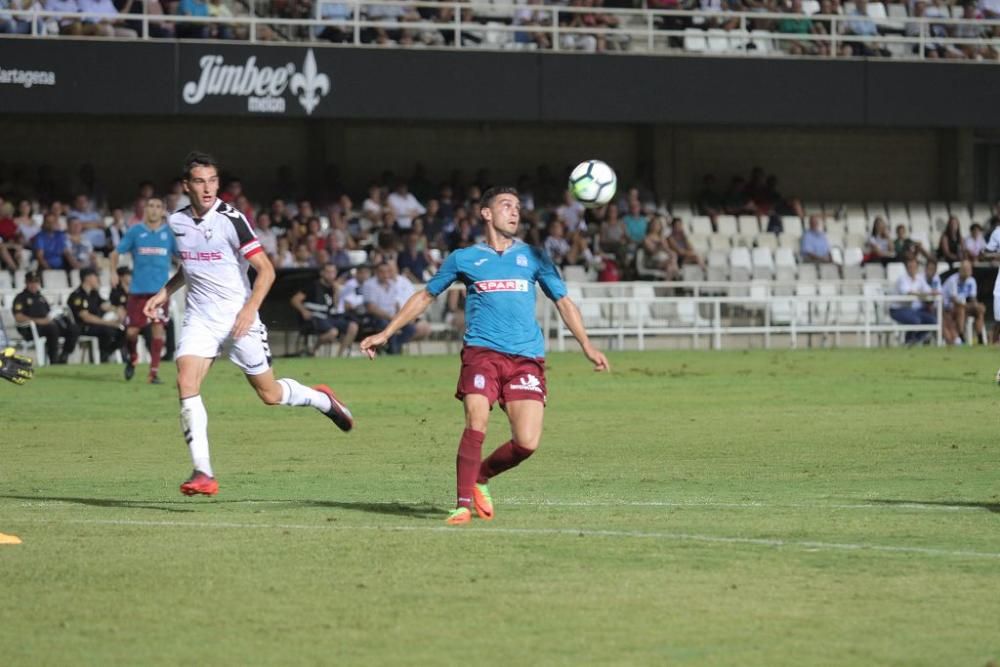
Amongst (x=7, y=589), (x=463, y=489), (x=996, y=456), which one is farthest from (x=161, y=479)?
(x=996, y=456)

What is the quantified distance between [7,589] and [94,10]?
23899 millimetres

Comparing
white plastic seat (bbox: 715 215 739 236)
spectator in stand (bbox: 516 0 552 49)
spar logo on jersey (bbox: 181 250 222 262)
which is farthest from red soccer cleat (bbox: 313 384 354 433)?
white plastic seat (bbox: 715 215 739 236)

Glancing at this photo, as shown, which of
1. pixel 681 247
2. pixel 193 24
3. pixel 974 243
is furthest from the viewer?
pixel 974 243

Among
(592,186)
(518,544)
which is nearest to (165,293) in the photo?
(518,544)

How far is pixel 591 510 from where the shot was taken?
10.8 metres

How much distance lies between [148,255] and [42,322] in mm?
4791

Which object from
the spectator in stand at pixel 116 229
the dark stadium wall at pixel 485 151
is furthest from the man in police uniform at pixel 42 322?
the dark stadium wall at pixel 485 151

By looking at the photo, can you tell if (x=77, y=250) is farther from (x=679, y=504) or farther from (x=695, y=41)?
(x=679, y=504)

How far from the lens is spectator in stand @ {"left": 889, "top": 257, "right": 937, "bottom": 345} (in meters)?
32.4

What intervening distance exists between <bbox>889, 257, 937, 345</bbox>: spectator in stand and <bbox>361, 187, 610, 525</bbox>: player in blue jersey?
22879mm

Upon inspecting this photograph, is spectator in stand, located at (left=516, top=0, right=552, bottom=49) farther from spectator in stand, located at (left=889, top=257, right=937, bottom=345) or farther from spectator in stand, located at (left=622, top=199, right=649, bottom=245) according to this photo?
spectator in stand, located at (left=889, top=257, right=937, bottom=345)

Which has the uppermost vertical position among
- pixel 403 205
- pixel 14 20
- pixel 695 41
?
pixel 695 41

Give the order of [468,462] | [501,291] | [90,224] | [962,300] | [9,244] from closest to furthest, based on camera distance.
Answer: [468,462] → [501,291] → [9,244] → [90,224] → [962,300]

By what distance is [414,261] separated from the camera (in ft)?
101
